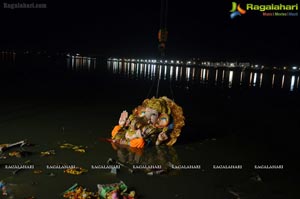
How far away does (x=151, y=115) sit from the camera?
12.8m

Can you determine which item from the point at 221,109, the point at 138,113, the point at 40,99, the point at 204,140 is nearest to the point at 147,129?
the point at 138,113

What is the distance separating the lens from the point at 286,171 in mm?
11867

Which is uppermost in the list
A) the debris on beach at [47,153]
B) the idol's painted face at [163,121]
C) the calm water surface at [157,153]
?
the idol's painted face at [163,121]

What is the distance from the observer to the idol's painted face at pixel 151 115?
1267cm

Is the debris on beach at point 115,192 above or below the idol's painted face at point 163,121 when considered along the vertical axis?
below

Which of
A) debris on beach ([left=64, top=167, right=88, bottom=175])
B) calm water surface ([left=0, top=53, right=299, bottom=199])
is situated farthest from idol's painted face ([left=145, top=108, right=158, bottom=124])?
debris on beach ([left=64, top=167, right=88, bottom=175])

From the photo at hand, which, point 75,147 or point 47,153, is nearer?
point 47,153

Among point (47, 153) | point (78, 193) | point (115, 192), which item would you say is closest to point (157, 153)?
point (47, 153)

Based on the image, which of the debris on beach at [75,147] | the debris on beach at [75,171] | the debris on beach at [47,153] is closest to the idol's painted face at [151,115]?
the debris on beach at [75,147]

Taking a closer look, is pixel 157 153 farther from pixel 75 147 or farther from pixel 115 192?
pixel 115 192

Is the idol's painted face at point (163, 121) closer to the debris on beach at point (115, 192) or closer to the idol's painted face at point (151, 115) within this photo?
the idol's painted face at point (151, 115)

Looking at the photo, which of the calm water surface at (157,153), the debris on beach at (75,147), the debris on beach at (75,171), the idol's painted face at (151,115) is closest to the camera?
the calm water surface at (157,153)

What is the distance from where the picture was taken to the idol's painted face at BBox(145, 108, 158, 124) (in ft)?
41.6

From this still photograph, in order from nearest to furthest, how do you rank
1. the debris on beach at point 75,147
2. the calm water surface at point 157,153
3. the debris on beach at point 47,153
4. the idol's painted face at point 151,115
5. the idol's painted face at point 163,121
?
the calm water surface at point 157,153 → the debris on beach at point 47,153 → the debris on beach at point 75,147 → the idol's painted face at point 163,121 → the idol's painted face at point 151,115
